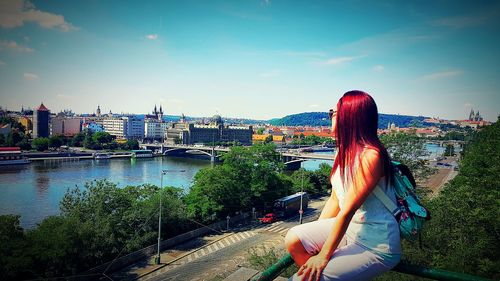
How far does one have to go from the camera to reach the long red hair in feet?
5.32

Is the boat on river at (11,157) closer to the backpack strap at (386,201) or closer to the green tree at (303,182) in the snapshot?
the green tree at (303,182)

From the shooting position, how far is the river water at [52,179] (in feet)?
81.8

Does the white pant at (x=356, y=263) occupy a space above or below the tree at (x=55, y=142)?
above

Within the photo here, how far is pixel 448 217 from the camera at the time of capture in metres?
11.5

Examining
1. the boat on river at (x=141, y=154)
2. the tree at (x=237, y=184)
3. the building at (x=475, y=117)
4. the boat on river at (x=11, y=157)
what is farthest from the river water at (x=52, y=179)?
the building at (x=475, y=117)

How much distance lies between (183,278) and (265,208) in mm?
12404

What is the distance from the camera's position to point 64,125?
10800 centimetres

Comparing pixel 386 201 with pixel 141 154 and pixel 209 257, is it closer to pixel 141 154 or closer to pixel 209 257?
pixel 209 257

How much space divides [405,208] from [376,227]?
0.60ft

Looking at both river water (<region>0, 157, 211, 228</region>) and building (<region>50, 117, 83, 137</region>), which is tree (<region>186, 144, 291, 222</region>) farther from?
building (<region>50, 117, 83, 137</region>)

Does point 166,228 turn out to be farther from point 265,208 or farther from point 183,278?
point 265,208

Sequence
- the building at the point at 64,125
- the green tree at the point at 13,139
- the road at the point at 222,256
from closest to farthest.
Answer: the road at the point at 222,256 < the green tree at the point at 13,139 < the building at the point at 64,125

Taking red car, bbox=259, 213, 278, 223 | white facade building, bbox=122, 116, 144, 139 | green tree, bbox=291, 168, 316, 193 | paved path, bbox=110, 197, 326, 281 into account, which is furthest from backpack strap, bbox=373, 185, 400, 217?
white facade building, bbox=122, 116, 144, 139

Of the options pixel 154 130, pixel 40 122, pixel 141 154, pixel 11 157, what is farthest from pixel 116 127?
pixel 11 157
